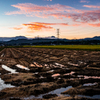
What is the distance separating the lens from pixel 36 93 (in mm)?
6809

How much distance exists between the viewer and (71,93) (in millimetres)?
6688

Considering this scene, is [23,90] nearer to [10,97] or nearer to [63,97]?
[10,97]

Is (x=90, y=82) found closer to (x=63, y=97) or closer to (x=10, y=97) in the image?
(x=63, y=97)

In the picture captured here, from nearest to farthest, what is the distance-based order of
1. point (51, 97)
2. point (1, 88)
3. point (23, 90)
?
point (51, 97), point (23, 90), point (1, 88)

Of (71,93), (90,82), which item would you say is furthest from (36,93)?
(90,82)

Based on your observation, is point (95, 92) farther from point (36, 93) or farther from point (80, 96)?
point (36, 93)

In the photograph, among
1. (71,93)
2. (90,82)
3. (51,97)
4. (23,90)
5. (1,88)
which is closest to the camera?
(51,97)

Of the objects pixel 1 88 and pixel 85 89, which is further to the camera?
pixel 1 88

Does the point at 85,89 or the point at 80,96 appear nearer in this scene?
the point at 80,96

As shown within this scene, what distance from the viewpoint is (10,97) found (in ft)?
20.6

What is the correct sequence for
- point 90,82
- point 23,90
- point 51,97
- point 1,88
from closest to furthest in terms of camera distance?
point 51,97
point 23,90
point 1,88
point 90,82

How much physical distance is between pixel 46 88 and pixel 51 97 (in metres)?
1.27

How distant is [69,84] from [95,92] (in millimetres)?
1683

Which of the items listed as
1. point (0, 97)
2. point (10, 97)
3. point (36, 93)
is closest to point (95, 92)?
point (36, 93)
